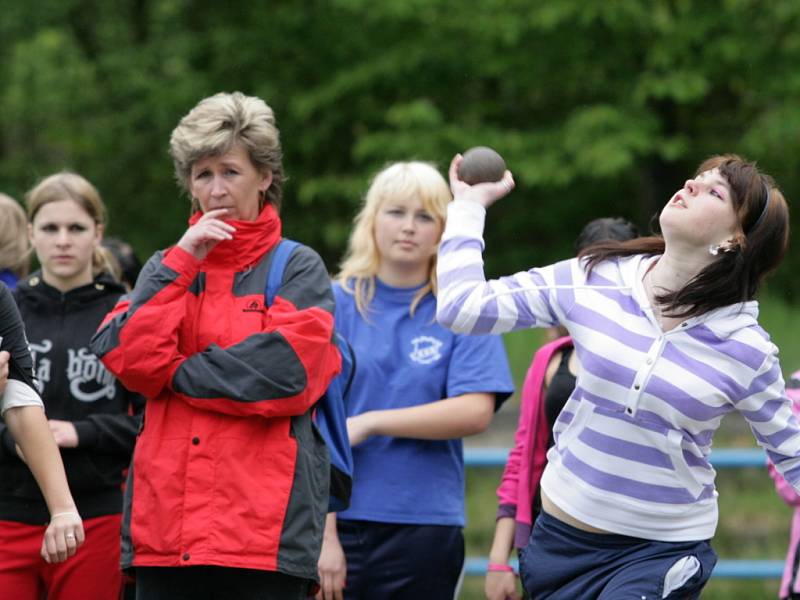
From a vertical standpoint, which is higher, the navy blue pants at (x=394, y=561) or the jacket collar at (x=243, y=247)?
the jacket collar at (x=243, y=247)

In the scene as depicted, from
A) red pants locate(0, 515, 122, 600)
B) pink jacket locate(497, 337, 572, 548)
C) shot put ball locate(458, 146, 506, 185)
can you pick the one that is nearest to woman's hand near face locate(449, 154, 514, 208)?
shot put ball locate(458, 146, 506, 185)

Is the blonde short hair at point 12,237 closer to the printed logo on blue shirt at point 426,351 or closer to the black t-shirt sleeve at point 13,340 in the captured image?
the black t-shirt sleeve at point 13,340

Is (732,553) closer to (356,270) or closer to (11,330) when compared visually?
(356,270)

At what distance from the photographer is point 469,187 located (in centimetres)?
345

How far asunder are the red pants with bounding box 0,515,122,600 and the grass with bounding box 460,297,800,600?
4.86 meters

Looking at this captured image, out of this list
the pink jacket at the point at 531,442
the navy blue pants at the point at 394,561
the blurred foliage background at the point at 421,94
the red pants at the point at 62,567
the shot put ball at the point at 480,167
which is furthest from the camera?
the blurred foliage background at the point at 421,94

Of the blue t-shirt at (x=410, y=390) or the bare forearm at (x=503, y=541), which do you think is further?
the blue t-shirt at (x=410, y=390)

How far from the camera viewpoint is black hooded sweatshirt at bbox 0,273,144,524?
4.45 metres

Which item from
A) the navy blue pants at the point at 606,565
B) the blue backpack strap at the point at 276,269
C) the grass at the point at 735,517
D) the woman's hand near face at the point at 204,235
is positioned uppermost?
the woman's hand near face at the point at 204,235

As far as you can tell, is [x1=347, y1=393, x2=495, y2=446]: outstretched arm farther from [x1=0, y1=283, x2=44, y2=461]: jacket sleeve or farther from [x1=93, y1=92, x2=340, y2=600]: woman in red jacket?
[x1=0, y1=283, x2=44, y2=461]: jacket sleeve

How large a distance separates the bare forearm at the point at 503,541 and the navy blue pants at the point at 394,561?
0.22 metres

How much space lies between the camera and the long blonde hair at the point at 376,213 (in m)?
4.95

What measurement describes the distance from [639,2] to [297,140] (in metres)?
3.79

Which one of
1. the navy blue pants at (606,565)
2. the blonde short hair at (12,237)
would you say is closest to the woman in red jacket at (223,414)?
the navy blue pants at (606,565)
